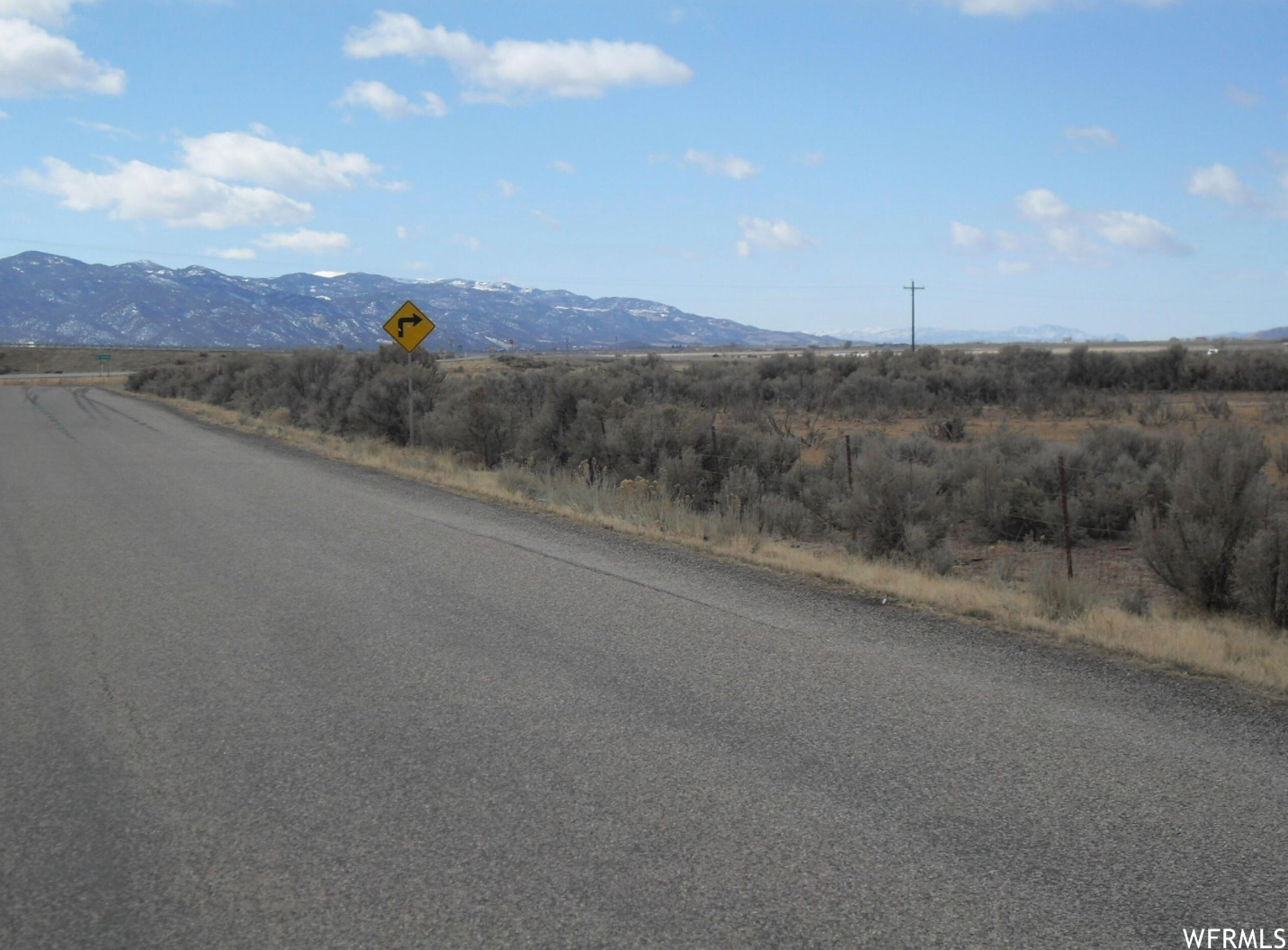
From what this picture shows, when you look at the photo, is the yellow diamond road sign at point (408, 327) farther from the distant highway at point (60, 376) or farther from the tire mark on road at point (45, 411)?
the distant highway at point (60, 376)

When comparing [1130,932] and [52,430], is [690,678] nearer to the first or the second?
[1130,932]

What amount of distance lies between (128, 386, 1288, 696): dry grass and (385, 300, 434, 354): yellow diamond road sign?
4349mm

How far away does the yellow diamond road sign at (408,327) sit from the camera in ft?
77.4

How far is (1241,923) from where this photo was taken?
3963 millimetres

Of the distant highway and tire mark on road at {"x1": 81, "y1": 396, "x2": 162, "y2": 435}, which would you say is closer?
tire mark on road at {"x1": 81, "y1": 396, "x2": 162, "y2": 435}

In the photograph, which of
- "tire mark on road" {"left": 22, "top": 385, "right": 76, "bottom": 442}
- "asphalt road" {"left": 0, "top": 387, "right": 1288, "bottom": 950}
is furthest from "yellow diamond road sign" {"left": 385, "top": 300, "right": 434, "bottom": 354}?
"asphalt road" {"left": 0, "top": 387, "right": 1288, "bottom": 950}

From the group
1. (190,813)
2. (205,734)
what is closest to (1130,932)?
(190,813)

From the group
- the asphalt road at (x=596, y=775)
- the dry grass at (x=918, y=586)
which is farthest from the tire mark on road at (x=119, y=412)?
the asphalt road at (x=596, y=775)

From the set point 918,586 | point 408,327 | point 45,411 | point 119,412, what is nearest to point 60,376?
point 45,411

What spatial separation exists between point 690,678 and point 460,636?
2.03 meters

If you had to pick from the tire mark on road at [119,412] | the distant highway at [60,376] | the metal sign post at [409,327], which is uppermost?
the metal sign post at [409,327]

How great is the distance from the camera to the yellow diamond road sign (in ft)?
77.4

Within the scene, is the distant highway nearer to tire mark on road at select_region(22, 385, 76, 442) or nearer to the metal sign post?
tire mark on road at select_region(22, 385, 76, 442)

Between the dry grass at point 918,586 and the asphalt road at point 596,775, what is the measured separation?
48 cm
